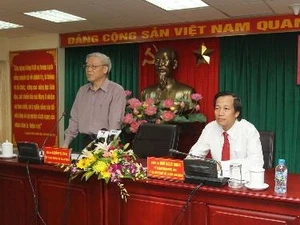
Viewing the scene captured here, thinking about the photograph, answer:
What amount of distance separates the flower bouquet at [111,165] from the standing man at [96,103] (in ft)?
2.67

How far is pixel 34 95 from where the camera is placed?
18.5 feet

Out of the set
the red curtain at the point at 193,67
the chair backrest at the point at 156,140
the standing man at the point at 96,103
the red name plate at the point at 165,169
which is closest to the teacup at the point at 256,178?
the red name plate at the point at 165,169

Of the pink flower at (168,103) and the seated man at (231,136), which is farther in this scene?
the pink flower at (168,103)

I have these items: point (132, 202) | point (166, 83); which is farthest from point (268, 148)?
point (166, 83)

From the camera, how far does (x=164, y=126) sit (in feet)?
9.64

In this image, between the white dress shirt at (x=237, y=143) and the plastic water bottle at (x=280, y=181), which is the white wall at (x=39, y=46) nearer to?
the white dress shirt at (x=237, y=143)

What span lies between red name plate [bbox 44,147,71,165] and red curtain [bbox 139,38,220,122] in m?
2.63

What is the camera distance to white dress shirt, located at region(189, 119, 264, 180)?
220 cm

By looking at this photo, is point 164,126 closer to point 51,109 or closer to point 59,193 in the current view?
point 59,193

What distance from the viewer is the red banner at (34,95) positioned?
17.9 ft

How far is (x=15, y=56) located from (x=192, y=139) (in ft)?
9.85

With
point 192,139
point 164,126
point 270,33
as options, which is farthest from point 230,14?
point 164,126

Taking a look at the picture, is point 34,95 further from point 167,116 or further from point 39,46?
point 167,116

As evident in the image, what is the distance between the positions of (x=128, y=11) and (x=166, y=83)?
0.94 meters
